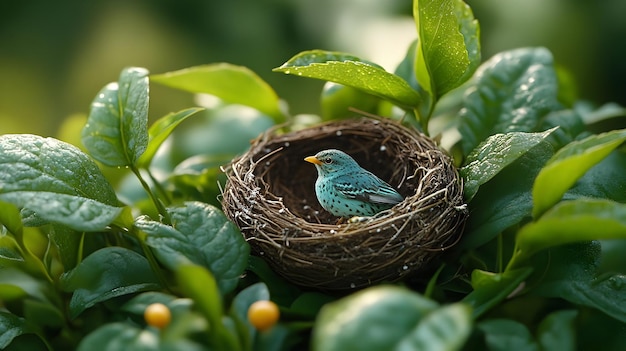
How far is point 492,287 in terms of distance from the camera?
76 centimetres

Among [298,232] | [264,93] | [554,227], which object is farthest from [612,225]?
Result: [264,93]

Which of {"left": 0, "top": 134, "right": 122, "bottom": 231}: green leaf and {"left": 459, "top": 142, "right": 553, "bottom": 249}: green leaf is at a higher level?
{"left": 0, "top": 134, "right": 122, "bottom": 231}: green leaf

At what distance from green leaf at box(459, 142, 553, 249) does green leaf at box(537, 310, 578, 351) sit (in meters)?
0.14

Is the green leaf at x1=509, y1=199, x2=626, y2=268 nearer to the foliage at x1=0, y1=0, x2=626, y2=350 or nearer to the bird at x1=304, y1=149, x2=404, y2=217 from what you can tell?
the foliage at x1=0, y1=0, x2=626, y2=350

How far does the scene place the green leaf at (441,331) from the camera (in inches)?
22.8

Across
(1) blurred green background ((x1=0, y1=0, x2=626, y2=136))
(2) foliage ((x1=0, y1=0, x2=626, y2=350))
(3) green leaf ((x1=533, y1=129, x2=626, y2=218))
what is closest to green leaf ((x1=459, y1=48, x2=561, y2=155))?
(2) foliage ((x1=0, y1=0, x2=626, y2=350))

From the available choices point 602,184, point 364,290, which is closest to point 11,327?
point 364,290

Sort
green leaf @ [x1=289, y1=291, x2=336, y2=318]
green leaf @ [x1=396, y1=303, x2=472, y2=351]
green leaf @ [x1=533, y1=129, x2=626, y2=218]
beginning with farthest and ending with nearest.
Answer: green leaf @ [x1=289, y1=291, x2=336, y2=318] → green leaf @ [x1=533, y1=129, x2=626, y2=218] → green leaf @ [x1=396, y1=303, x2=472, y2=351]

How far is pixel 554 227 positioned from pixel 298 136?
488mm

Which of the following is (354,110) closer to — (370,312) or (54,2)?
(370,312)

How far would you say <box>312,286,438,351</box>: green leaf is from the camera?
589 millimetres

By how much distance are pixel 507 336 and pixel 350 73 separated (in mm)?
355

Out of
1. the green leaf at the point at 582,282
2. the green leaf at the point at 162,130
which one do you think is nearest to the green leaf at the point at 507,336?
the green leaf at the point at 582,282

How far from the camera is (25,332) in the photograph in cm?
86
